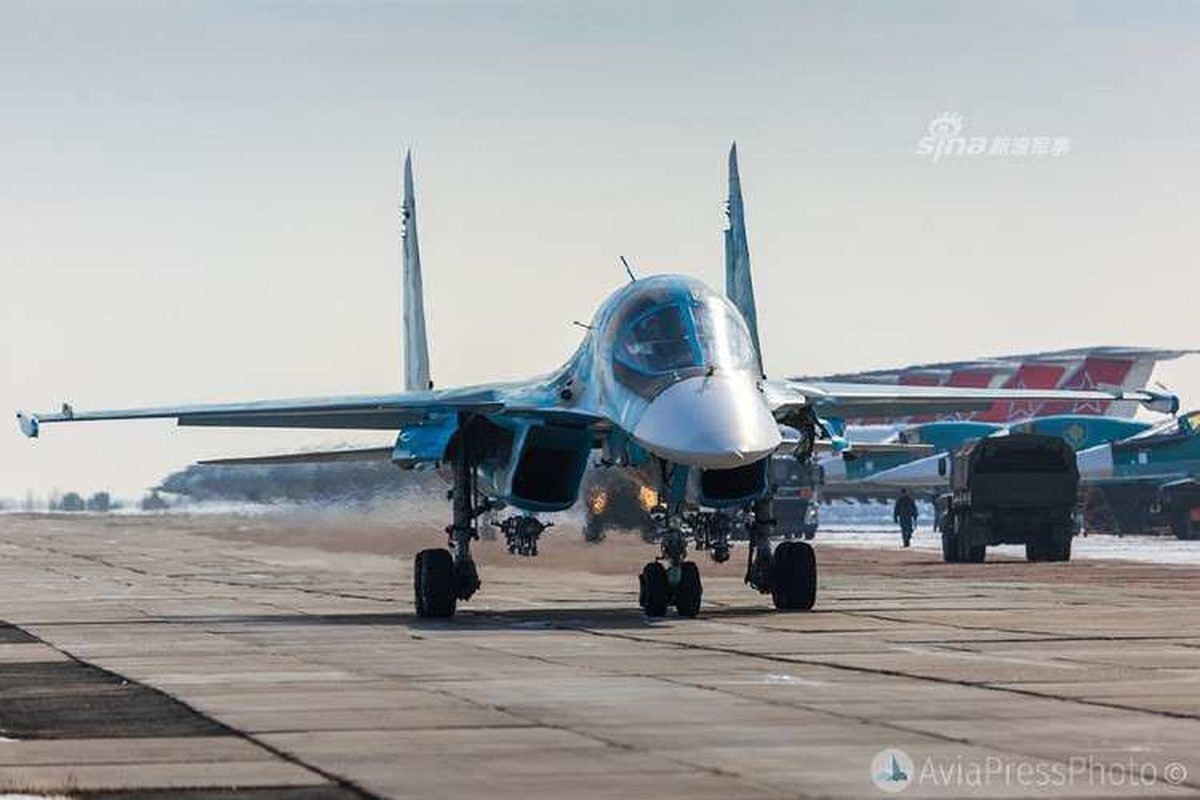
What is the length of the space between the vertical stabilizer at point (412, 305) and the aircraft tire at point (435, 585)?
999 centimetres

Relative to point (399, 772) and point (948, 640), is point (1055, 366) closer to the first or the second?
point (948, 640)

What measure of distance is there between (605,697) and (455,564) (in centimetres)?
1140

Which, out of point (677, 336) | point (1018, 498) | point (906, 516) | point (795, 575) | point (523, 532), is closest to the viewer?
point (677, 336)

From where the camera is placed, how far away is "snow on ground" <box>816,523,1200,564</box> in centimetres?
4925

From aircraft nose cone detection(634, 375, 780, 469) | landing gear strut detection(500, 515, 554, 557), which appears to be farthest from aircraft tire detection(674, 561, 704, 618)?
aircraft nose cone detection(634, 375, 780, 469)

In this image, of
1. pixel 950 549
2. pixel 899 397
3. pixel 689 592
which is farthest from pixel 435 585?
pixel 950 549

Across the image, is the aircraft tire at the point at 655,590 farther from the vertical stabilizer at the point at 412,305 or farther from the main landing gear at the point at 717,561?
the vertical stabilizer at the point at 412,305

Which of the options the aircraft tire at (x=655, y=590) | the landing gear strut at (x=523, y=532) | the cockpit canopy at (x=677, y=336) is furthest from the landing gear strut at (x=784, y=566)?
the cockpit canopy at (x=677, y=336)

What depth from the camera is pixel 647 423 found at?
2303 cm

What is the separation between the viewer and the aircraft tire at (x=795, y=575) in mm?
26438

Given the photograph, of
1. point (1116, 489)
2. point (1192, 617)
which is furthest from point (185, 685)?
point (1116, 489)

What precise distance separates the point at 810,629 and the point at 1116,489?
48515 millimetres

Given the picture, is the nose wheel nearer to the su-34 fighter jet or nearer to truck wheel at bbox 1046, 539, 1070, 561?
the su-34 fighter jet

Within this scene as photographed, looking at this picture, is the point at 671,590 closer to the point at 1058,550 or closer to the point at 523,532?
the point at 523,532
